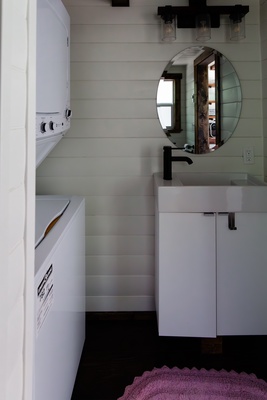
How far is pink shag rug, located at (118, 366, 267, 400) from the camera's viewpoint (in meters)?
1.86

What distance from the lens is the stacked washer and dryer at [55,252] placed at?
121 centimetres

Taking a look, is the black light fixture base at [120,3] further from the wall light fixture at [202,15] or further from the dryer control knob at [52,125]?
the dryer control knob at [52,125]

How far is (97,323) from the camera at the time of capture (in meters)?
2.67

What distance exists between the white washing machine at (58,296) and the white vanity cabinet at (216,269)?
0.55 meters

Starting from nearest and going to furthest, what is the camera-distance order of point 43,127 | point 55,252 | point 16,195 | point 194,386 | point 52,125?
point 16,195 → point 55,252 → point 43,127 → point 52,125 → point 194,386

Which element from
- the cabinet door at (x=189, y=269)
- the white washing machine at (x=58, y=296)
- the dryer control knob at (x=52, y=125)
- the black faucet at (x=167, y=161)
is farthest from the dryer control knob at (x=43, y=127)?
Answer: the black faucet at (x=167, y=161)

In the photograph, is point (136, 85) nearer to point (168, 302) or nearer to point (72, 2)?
point (72, 2)

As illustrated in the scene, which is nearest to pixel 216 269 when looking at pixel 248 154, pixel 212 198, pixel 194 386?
pixel 212 198

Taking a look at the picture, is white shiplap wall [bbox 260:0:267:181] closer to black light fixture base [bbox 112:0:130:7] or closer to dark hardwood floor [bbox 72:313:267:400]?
black light fixture base [bbox 112:0:130:7]

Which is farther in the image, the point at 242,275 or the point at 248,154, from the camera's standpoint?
the point at 248,154

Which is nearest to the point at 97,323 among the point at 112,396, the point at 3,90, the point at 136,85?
the point at 112,396

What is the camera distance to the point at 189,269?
7.22ft

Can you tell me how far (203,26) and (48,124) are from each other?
151 centimetres

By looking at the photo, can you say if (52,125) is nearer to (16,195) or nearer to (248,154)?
(16,195)
